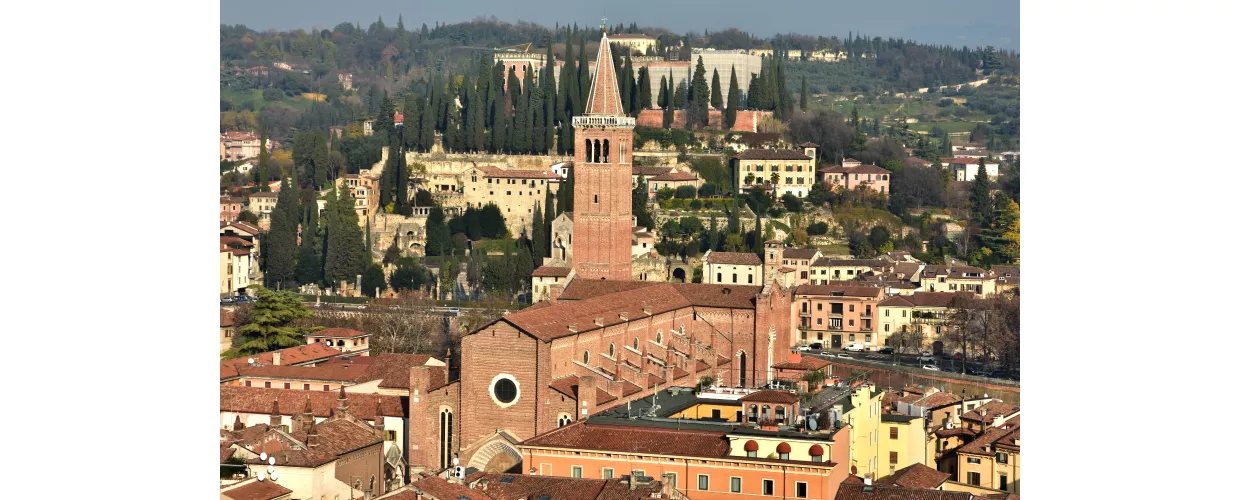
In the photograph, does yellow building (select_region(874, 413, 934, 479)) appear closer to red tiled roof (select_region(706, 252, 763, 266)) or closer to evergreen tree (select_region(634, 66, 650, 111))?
red tiled roof (select_region(706, 252, 763, 266))

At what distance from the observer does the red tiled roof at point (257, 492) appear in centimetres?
665

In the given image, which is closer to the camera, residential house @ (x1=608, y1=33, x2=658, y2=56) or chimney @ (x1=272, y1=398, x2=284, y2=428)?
chimney @ (x1=272, y1=398, x2=284, y2=428)

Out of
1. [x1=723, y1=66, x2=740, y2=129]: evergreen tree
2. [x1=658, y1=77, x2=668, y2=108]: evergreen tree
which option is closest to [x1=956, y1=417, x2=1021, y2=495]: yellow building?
[x1=723, y1=66, x2=740, y2=129]: evergreen tree

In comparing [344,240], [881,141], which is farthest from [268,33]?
[344,240]

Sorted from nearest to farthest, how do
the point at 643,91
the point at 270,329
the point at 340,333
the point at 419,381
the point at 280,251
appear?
1. the point at 419,381
2. the point at 270,329
3. the point at 340,333
4. the point at 280,251
5. the point at 643,91

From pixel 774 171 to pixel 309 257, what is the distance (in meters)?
7.92

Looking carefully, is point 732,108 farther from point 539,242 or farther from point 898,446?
point 898,446

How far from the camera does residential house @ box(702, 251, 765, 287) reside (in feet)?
73.8

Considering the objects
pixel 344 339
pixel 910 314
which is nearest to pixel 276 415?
pixel 344 339

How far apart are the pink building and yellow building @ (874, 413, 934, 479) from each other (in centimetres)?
1790

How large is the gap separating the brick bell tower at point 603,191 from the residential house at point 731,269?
251 inches

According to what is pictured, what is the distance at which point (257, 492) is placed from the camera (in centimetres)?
688
